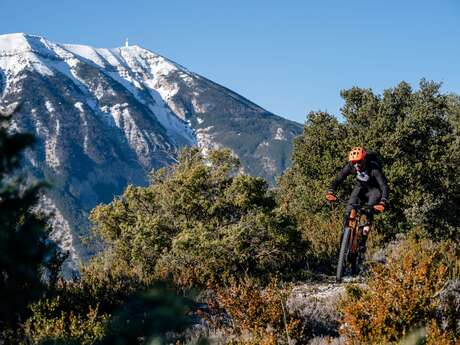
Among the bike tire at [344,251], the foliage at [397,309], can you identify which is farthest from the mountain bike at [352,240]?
the foliage at [397,309]

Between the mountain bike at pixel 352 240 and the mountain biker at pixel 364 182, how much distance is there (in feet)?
0.24

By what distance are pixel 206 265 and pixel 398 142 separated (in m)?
10.2

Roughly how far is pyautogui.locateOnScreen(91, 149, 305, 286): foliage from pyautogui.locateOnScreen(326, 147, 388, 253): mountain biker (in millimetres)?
1171

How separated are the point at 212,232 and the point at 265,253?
103 cm

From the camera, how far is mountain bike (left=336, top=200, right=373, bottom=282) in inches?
344

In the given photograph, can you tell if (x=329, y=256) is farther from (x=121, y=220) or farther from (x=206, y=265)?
(x=121, y=220)

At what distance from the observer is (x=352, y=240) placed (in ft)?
29.0

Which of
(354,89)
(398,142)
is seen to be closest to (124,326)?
(398,142)

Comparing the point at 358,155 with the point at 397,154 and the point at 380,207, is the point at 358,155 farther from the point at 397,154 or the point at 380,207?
the point at 397,154

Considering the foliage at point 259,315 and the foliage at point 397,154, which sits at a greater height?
the foliage at point 397,154

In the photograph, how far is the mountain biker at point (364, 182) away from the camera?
898 centimetres

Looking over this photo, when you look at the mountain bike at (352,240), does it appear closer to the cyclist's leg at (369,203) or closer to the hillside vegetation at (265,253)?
the cyclist's leg at (369,203)

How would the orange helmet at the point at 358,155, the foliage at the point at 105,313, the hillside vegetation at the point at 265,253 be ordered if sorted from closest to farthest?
the foliage at the point at 105,313 < the hillside vegetation at the point at 265,253 < the orange helmet at the point at 358,155

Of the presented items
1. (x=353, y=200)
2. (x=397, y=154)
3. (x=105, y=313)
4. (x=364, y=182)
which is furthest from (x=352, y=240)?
(x=397, y=154)
